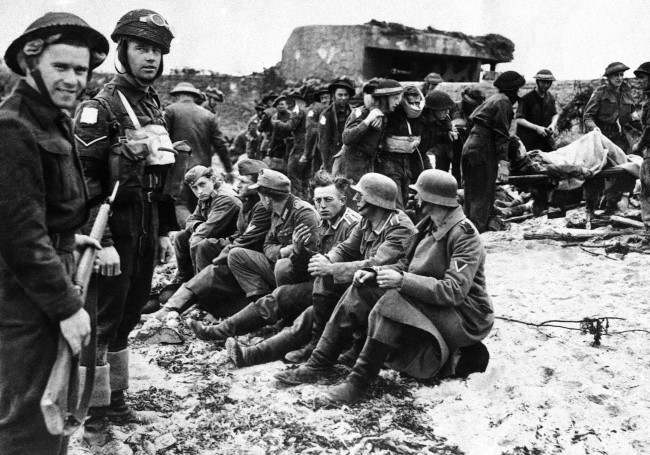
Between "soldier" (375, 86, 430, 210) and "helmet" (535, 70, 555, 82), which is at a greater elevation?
"helmet" (535, 70, 555, 82)

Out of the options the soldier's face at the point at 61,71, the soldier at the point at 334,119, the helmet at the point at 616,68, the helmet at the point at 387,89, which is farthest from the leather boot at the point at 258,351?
the helmet at the point at 616,68

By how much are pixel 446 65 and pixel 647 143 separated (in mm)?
8272

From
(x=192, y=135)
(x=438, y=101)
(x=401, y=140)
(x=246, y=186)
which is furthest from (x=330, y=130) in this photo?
(x=246, y=186)

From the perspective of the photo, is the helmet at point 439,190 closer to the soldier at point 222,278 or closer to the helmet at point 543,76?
the soldier at point 222,278

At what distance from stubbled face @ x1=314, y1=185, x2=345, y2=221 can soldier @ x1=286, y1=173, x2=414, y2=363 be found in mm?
519

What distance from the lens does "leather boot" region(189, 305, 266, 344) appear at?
5.50 meters

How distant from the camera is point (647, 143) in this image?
22.1ft

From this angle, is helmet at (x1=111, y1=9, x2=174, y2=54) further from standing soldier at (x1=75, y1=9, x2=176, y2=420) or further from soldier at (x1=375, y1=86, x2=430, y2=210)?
soldier at (x1=375, y1=86, x2=430, y2=210)

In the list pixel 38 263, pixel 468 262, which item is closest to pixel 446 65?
pixel 468 262

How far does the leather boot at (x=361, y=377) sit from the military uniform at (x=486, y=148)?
376 centimetres

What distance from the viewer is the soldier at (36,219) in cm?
230

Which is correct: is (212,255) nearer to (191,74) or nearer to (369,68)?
(369,68)

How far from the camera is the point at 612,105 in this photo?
8.68 meters

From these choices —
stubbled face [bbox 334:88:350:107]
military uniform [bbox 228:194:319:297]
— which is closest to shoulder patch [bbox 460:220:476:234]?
military uniform [bbox 228:194:319:297]
